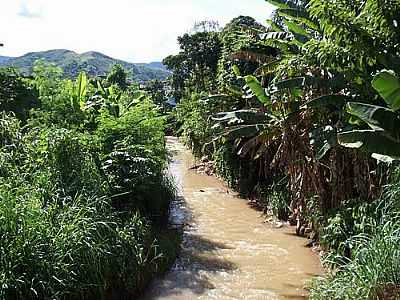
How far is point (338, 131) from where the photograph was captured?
7.81 m

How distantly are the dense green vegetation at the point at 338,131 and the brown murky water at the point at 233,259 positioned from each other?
574mm

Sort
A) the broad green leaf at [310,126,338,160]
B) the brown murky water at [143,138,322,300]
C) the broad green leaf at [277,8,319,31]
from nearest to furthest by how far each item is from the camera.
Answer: the brown murky water at [143,138,322,300] < the broad green leaf at [310,126,338,160] < the broad green leaf at [277,8,319,31]

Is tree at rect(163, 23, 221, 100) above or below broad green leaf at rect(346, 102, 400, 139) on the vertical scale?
above

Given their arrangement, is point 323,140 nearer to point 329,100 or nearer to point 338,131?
point 338,131

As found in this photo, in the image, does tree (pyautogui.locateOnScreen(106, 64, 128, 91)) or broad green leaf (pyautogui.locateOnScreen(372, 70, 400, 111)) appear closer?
broad green leaf (pyautogui.locateOnScreen(372, 70, 400, 111))

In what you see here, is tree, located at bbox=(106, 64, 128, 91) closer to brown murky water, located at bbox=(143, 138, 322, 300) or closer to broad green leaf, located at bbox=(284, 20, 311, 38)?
brown murky water, located at bbox=(143, 138, 322, 300)

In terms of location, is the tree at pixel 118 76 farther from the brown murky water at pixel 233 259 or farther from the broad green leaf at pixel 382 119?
the broad green leaf at pixel 382 119

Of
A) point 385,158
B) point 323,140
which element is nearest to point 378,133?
point 385,158

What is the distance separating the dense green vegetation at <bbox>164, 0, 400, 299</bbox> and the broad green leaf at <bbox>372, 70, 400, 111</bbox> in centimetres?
1

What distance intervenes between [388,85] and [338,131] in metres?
2.52

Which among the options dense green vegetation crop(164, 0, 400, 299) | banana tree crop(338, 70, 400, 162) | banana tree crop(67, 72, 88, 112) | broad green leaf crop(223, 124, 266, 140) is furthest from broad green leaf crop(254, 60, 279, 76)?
banana tree crop(67, 72, 88, 112)

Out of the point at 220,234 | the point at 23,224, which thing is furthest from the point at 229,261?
the point at 23,224

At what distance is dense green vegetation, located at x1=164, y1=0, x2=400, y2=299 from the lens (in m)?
5.79

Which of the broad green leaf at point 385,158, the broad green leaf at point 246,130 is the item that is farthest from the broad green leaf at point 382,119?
the broad green leaf at point 246,130
